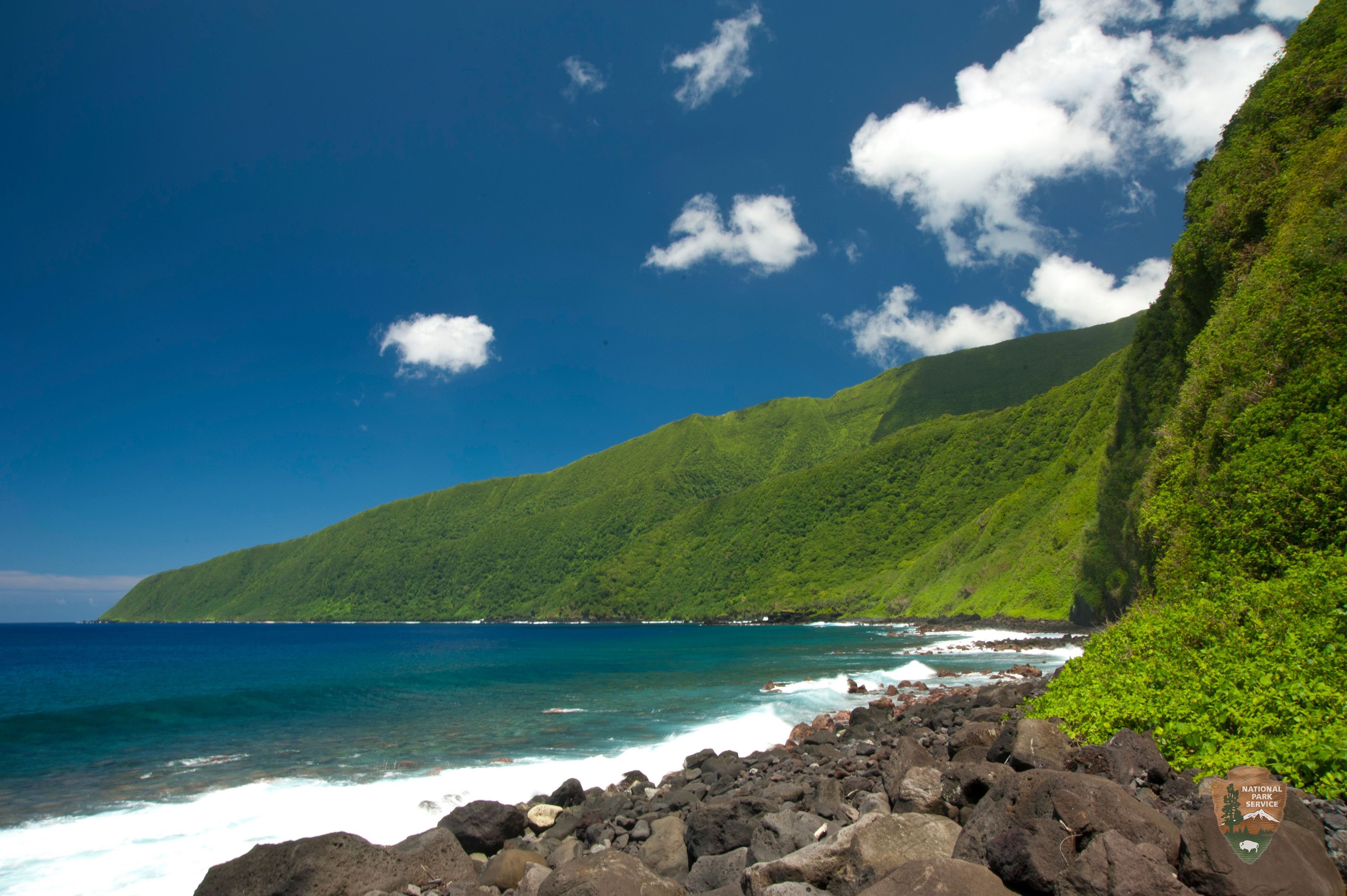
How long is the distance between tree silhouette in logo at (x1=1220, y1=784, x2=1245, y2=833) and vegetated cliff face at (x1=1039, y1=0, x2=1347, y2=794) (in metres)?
1.04

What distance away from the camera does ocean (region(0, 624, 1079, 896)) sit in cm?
→ 1382

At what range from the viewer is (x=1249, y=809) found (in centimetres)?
527

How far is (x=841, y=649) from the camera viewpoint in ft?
193

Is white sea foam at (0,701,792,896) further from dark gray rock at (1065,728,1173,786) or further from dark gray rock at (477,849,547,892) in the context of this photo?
dark gray rock at (1065,728,1173,786)

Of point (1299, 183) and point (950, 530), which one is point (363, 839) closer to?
point (1299, 183)

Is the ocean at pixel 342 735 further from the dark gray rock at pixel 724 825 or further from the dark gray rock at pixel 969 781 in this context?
the dark gray rock at pixel 969 781

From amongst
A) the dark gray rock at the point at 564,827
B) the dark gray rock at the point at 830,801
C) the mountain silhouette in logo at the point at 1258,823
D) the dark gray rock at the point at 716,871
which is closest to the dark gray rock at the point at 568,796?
the dark gray rock at the point at 564,827

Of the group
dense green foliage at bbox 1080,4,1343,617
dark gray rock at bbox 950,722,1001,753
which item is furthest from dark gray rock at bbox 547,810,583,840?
dense green foliage at bbox 1080,4,1343,617

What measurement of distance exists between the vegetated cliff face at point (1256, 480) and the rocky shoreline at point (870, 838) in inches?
39.2

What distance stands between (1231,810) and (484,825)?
10786 millimetres

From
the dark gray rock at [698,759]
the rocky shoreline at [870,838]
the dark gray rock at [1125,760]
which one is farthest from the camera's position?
the dark gray rock at [698,759]

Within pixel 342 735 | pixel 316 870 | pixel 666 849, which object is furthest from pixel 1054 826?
pixel 342 735

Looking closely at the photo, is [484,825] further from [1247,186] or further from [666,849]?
[1247,186]

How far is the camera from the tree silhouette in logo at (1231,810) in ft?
17.1
